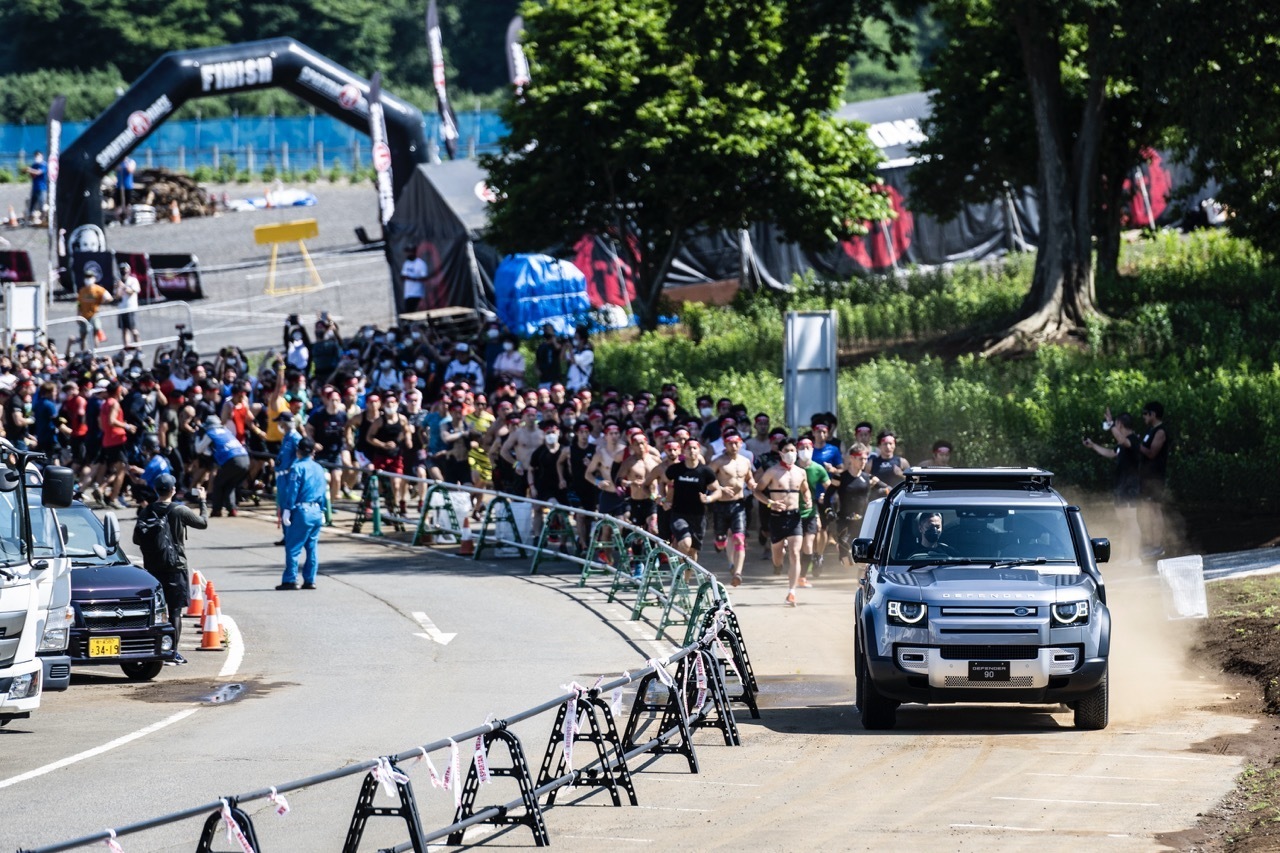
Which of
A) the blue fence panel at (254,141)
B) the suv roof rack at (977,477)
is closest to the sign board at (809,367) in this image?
the suv roof rack at (977,477)

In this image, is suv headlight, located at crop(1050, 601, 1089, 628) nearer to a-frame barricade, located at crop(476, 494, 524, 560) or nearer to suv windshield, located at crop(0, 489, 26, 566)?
suv windshield, located at crop(0, 489, 26, 566)

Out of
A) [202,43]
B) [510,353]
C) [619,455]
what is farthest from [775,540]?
[202,43]

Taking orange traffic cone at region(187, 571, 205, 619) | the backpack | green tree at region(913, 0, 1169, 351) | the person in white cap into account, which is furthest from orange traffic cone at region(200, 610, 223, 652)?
green tree at region(913, 0, 1169, 351)

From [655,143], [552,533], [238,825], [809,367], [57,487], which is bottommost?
[552,533]

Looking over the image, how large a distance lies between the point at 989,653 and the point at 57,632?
7.36 metres

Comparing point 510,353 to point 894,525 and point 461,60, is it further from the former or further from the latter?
point 461,60

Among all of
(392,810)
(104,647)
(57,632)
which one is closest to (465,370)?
(104,647)

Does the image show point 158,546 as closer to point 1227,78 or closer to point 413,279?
point 1227,78

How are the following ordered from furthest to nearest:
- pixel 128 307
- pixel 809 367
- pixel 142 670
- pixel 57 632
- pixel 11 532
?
pixel 128 307 < pixel 809 367 < pixel 142 670 < pixel 57 632 < pixel 11 532

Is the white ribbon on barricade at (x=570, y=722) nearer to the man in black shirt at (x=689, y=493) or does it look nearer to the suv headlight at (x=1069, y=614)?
the suv headlight at (x=1069, y=614)

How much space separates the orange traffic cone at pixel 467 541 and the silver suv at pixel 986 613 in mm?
12168

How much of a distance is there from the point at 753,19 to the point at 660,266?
7.54m

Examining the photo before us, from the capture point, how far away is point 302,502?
2234 cm

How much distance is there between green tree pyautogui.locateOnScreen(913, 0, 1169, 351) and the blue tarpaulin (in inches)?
304
